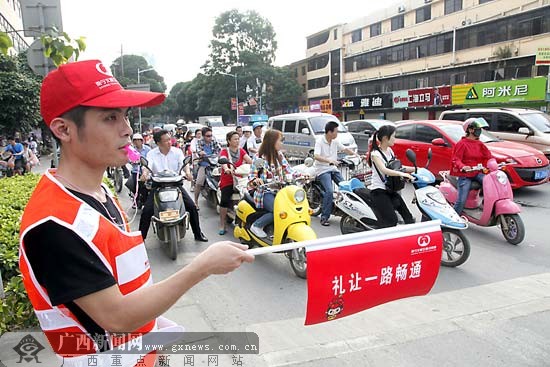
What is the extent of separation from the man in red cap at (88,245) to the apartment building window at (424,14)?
116ft

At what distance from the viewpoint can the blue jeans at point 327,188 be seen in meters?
6.55

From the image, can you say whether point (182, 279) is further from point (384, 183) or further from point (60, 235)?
point (384, 183)

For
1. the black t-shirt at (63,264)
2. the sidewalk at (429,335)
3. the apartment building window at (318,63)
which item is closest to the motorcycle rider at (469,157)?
the sidewalk at (429,335)

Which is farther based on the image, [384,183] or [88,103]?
[384,183]

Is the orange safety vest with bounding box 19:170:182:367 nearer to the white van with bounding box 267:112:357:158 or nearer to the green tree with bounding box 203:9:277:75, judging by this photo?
the white van with bounding box 267:112:357:158

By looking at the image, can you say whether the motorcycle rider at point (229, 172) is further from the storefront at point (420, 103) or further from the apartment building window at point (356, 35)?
the apartment building window at point (356, 35)

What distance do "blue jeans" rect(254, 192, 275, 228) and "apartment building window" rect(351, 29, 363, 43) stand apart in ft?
128

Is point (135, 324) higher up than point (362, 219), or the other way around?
point (135, 324)

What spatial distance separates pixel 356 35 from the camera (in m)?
41.0

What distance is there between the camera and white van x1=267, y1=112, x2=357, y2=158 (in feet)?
45.0

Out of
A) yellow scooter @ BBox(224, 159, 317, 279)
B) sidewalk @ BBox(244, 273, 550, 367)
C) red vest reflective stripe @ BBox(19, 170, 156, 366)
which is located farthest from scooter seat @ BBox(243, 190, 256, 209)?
red vest reflective stripe @ BBox(19, 170, 156, 366)

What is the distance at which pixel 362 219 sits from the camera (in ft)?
17.4

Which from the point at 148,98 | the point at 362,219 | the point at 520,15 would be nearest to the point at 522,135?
the point at 362,219

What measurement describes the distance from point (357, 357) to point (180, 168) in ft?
12.7
